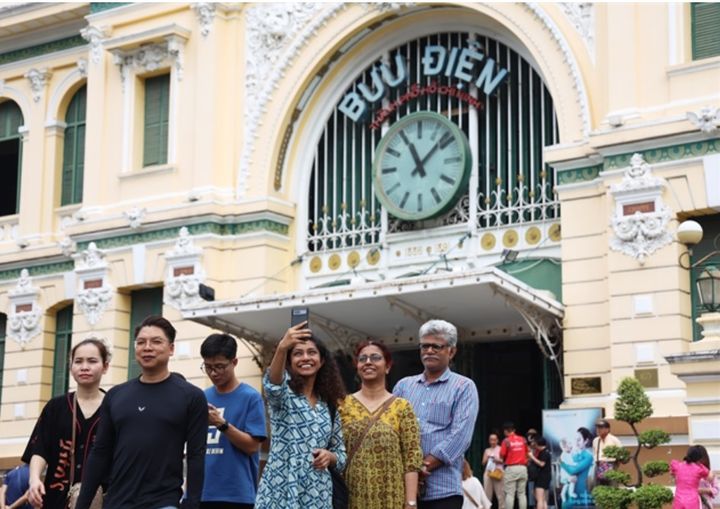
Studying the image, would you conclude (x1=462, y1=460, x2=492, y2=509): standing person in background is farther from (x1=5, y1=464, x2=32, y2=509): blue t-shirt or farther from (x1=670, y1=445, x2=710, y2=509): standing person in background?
(x1=5, y1=464, x2=32, y2=509): blue t-shirt

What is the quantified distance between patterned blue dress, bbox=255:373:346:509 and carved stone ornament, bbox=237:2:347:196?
17.3m

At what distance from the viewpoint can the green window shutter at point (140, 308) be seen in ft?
86.6

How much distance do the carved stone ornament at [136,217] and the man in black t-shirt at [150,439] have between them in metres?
18.2

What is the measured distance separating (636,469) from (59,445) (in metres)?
11.0

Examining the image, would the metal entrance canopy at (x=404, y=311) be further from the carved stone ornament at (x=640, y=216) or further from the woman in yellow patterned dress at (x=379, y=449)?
the woman in yellow patterned dress at (x=379, y=449)

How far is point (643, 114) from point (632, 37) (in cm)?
129

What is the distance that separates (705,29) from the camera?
2067 cm

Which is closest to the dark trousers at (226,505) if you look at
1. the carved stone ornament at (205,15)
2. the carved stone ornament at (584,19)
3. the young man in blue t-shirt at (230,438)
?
the young man in blue t-shirt at (230,438)

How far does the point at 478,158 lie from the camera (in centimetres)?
2355

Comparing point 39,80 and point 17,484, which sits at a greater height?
point 39,80

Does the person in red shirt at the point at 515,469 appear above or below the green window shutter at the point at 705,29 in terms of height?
below

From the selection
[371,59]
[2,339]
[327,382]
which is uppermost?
[371,59]

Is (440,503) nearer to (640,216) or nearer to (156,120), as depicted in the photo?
(640,216)

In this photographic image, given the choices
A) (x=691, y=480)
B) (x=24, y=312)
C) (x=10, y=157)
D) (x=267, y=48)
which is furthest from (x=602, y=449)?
(x=10, y=157)
